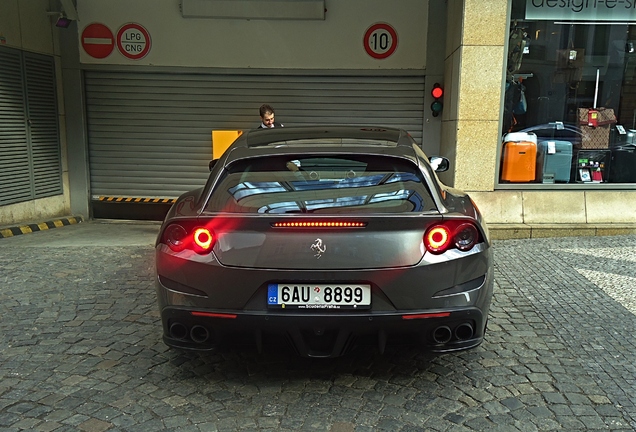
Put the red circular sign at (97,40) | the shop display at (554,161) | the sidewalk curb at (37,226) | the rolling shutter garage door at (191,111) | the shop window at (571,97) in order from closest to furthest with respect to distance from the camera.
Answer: the shop window at (571,97), the shop display at (554,161), the sidewalk curb at (37,226), the red circular sign at (97,40), the rolling shutter garage door at (191,111)

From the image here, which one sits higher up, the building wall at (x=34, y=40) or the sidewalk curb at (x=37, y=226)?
the building wall at (x=34, y=40)

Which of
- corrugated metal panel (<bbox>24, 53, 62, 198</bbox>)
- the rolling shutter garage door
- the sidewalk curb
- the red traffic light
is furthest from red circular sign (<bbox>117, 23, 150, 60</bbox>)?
the red traffic light

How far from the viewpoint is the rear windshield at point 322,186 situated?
10.3ft

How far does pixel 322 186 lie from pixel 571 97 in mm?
6407

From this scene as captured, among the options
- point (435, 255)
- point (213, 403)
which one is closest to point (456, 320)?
point (435, 255)

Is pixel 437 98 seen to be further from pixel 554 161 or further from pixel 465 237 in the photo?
pixel 465 237

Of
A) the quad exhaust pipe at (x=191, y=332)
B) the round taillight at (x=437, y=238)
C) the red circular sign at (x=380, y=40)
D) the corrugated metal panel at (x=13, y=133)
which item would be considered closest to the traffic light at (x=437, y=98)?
the red circular sign at (x=380, y=40)

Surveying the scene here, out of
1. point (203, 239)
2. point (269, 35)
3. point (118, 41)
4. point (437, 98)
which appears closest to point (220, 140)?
point (269, 35)

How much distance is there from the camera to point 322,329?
301 centimetres

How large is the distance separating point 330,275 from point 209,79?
724 cm

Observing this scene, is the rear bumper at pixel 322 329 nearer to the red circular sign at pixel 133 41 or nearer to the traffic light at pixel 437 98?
the traffic light at pixel 437 98

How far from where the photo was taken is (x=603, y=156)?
27.1ft

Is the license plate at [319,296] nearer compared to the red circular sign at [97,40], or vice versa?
the license plate at [319,296]

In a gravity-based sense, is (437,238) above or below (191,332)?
above
